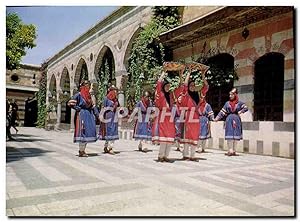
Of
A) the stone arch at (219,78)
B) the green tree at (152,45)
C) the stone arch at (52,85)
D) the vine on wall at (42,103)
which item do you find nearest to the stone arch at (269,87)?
the stone arch at (219,78)

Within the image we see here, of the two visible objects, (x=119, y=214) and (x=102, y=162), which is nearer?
(x=119, y=214)

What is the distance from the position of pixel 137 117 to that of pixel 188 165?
2162 mm

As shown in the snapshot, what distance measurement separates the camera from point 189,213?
2324 millimetres

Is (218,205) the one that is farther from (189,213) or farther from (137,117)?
(137,117)

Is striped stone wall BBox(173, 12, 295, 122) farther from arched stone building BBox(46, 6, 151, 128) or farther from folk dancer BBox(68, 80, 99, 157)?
folk dancer BBox(68, 80, 99, 157)

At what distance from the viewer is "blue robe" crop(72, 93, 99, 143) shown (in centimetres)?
479

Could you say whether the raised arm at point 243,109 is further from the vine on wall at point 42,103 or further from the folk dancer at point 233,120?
the vine on wall at point 42,103

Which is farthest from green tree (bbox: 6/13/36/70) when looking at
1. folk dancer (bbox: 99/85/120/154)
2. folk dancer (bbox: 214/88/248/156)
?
folk dancer (bbox: 214/88/248/156)

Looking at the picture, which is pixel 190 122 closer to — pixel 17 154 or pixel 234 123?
pixel 234 123

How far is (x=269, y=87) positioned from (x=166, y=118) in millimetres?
2425


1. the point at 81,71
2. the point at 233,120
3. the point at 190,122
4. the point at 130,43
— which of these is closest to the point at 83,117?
the point at 81,71

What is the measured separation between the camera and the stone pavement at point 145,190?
7.66 ft

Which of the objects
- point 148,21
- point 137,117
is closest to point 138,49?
point 148,21

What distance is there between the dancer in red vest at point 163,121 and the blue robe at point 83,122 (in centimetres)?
108
